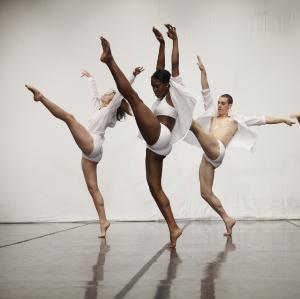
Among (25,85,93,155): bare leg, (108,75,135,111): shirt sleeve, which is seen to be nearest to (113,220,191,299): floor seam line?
(25,85,93,155): bare leg

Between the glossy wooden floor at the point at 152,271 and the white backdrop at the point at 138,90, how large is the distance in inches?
125

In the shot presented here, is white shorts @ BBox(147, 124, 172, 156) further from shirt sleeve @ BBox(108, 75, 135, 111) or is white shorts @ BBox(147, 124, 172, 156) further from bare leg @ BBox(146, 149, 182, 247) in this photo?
→ shirt sleeve @ BBox(108, 75, 135, 111)

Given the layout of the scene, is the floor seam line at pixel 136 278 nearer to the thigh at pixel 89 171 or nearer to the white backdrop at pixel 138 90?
the thigh at pixel 89 171

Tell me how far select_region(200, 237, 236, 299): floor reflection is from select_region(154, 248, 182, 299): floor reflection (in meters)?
0.10

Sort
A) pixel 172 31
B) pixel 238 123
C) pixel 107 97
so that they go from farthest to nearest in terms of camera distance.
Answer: pixel 238 123, pixel 107 97, pixel 172 31

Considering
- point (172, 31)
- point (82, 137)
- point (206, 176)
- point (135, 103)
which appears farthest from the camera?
point (206, 176)

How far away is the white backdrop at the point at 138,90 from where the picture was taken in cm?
601

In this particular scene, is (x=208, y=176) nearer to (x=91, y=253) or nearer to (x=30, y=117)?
(x=91, y=253)

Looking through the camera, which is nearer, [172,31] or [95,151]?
[172,31]

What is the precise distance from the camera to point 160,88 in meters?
2.74

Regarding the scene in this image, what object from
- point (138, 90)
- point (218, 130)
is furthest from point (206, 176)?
point (138, 90)

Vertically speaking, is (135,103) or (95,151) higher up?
(135,103)

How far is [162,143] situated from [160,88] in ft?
1.02

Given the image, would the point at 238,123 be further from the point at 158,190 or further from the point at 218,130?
the point at 158,190
